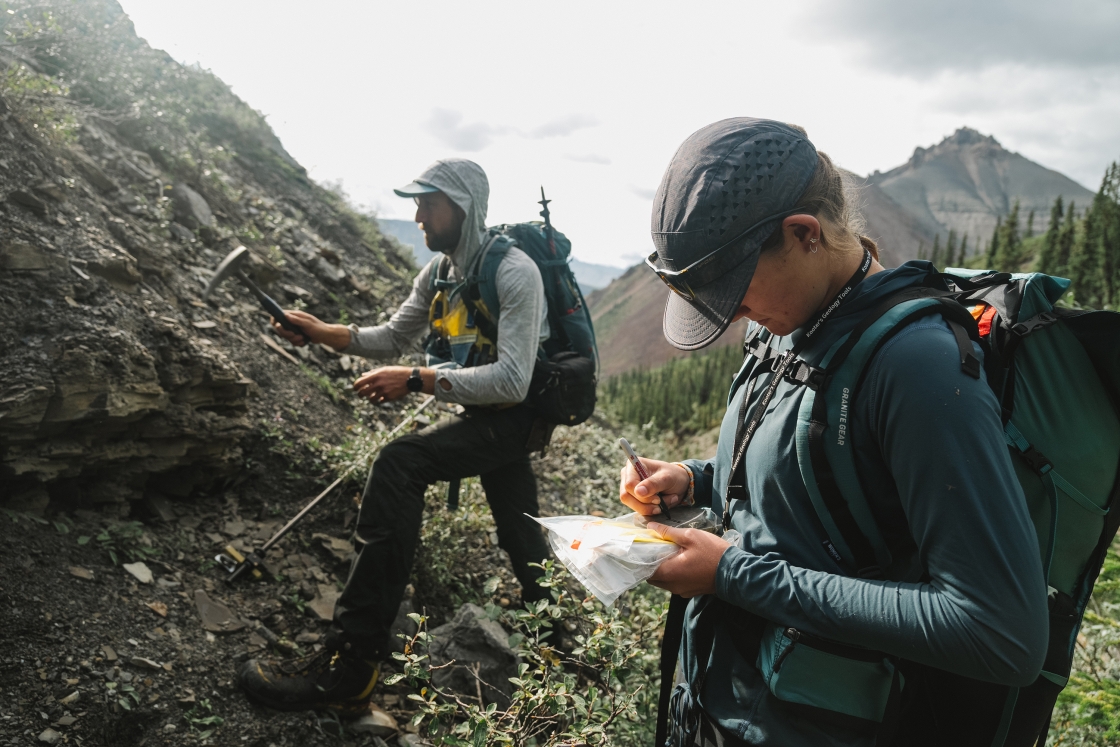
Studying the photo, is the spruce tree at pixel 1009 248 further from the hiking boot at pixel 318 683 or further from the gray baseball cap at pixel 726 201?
the gray baseball cap at pixel 726 201

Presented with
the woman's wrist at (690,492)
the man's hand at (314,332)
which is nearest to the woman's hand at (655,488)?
the woman's wrist at (690,492)

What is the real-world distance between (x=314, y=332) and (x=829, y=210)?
3.58m

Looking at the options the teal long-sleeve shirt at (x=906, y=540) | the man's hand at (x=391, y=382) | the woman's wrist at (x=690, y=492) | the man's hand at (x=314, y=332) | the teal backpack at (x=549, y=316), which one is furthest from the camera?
the man's hand at (x=314, y=332)

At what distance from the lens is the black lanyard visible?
1.68m

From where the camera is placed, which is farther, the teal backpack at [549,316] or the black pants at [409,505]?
the teal backpack at [549,316]

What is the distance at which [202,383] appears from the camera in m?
4.57

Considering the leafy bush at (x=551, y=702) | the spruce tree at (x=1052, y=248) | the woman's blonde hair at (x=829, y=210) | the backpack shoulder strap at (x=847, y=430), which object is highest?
the spruce tree at (x=1052, y=248)

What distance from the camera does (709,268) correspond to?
1688 millimetres

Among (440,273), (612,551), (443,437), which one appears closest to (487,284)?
(440,273)

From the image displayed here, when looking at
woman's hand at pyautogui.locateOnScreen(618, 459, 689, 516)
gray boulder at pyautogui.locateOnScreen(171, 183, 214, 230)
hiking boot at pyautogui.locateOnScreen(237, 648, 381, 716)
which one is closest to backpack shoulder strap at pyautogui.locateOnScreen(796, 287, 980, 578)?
woman's hand at pyautogui.locateOnScreen(618, 459, 689, 516)

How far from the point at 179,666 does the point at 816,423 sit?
3512 millimetres

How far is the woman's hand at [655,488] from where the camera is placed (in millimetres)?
2119

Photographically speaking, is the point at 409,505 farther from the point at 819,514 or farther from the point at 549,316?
the point at 819,514

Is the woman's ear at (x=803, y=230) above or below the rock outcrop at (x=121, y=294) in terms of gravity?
above
